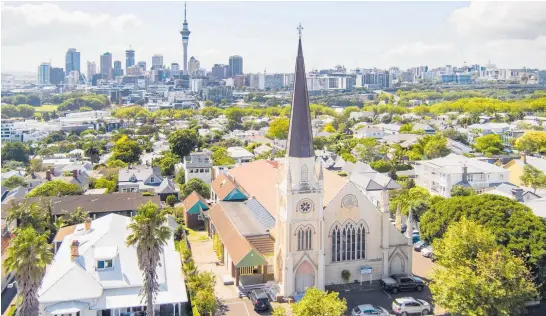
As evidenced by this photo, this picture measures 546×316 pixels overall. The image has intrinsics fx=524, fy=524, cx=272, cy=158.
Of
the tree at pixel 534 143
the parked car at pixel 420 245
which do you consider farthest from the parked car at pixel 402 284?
the tree at pixel 534 143

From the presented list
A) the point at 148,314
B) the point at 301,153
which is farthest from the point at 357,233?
the point at 148,314

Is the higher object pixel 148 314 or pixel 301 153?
pixel 301 153

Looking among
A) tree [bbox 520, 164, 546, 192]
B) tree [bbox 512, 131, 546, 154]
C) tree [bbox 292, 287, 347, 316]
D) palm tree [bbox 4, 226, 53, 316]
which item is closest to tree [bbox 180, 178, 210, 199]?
palm tree [bbox 4, 226, 53, 316]

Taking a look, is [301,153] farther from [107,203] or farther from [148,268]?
[107,203]

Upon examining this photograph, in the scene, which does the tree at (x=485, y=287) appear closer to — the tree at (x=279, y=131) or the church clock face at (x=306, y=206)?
the church clock face at (x=306, y=206)

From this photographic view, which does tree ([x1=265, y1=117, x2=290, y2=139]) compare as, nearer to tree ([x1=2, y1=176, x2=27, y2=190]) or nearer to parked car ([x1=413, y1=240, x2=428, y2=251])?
tree ([x1=2, y1=176, x2=27, y2=190])

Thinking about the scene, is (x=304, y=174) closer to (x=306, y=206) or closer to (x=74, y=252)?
(x=306, y=206)

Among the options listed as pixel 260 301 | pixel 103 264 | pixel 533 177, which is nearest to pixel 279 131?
pixel 533 177
